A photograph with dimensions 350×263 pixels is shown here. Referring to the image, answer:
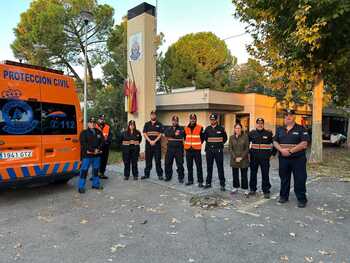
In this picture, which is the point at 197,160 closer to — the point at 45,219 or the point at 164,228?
the point at 164,228

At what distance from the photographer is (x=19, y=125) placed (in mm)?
5371

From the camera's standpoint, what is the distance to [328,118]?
Answer: 2847 cm

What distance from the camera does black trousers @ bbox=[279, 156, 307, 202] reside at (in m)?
5.38

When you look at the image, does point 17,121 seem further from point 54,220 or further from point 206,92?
point 206,92

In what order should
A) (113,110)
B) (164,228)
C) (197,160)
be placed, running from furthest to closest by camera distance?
(113,110), (197,160), (164,228)

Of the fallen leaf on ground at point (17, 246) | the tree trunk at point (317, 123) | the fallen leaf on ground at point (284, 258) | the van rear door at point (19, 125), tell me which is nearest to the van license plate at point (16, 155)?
the van rear door at point (19, 125)

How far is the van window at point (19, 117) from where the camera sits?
517 cm

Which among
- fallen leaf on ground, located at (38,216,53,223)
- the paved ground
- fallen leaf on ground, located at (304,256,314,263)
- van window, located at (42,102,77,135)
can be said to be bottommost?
fallen leaf on ground, located at (304,256,314,263)

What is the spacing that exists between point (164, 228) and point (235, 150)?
8.85 feet

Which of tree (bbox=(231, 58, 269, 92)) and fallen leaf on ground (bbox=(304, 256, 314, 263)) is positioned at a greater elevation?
tree (bbox=(231, 58, 269, 92))

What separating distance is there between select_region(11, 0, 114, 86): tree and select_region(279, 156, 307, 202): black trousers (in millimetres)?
21125

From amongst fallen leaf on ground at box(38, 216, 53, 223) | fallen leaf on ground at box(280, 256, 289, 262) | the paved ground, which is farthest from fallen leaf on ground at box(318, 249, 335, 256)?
fallen leaf on ground at box(38, 216, 53, 223)

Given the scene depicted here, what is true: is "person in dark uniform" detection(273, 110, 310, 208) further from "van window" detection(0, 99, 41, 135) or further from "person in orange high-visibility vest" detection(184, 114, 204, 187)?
"van window" detection(0, 99, 41, 135)

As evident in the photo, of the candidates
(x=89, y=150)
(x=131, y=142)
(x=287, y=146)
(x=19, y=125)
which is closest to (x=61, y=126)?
(x=89, y=150)
